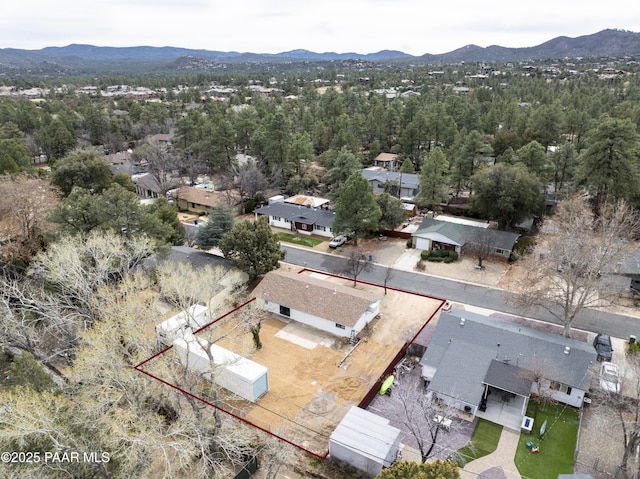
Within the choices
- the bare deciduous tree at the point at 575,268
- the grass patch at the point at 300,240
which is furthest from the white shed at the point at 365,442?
the grass patch at the point at 300,240

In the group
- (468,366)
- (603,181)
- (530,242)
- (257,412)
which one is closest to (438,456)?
(468,366)

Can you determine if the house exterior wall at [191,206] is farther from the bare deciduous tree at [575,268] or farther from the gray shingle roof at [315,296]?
the bare deciduous tree at [575,268]

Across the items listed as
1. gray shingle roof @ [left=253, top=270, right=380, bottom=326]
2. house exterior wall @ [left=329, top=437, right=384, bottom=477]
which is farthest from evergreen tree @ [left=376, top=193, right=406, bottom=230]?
house exterior wall @ [left=329, top=437, right=384, bottom=477]

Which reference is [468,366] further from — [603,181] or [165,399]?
[603,181]

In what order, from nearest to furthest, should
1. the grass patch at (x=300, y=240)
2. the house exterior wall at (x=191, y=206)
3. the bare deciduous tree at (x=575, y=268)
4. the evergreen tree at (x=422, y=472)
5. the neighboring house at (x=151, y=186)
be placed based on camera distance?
1. the evergreen tree at (x=422, y=472)
2. the bare deciduous tree at (x=575, y=268)
3. the grass patch at (x=300, y=240)
4. the house exterior wall at (x=191, y=206)
5. the neighboring house at (x=151, y=186)

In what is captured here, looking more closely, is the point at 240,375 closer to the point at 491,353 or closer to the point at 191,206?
the point at 491,353

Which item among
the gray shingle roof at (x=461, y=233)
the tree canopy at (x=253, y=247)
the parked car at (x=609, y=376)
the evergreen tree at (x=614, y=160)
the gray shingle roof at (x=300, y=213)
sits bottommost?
the parked car at (x=609, y=376)

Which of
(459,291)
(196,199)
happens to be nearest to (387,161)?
(196,199)
